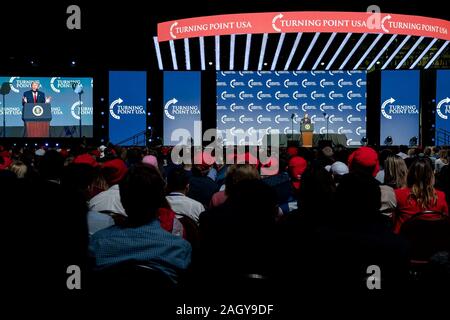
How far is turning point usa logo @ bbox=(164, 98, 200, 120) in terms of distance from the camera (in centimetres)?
2025

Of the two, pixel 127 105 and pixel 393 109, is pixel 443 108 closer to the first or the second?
pixel 393 109

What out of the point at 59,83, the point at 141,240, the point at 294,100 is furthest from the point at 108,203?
the point at 59,83

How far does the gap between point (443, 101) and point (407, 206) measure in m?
16.4

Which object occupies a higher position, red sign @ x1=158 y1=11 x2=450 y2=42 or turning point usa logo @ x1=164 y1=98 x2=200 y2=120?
red sign @ x1=158 y1=11 x2=450 y2=42

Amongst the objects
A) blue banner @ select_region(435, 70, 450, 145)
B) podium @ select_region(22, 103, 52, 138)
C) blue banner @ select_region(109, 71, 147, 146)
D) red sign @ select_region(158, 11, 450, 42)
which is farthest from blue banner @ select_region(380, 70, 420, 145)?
podium @ select_region(22, 103, 52, 138)

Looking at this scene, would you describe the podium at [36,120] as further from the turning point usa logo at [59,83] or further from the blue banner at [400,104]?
the blue banner at [400,104]

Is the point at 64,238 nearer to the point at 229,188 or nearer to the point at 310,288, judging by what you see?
the point at 310,288

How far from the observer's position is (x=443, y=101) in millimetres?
19672

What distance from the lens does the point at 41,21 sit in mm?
16359

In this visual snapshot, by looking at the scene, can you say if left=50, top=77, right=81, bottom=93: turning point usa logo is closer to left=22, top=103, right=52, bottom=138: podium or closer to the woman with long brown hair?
left=22, top=103, right=52, bottom=138: podium

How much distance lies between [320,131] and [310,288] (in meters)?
18.3

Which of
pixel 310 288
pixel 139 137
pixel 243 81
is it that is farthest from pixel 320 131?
pixel 310 288

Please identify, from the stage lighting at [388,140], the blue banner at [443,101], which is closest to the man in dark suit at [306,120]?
the stage lighting at [388,140]

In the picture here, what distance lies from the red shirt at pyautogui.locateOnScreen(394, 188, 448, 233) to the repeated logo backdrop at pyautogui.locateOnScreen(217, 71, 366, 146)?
16318 millimetres
